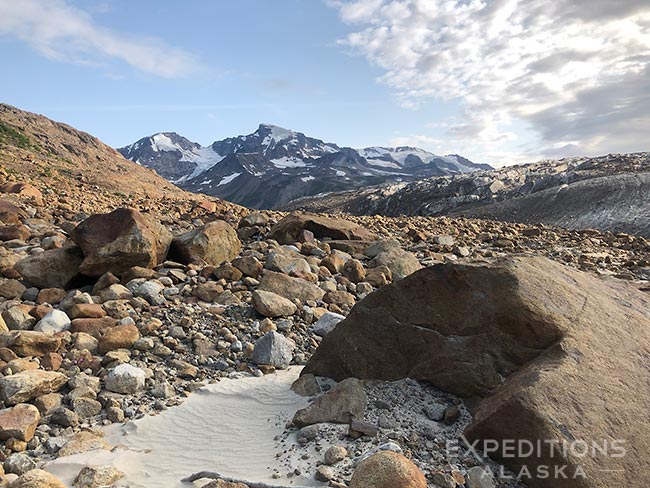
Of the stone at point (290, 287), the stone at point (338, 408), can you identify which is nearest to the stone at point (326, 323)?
the stone at point (290, 287)

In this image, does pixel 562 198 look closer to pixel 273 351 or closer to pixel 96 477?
pixel 273 351

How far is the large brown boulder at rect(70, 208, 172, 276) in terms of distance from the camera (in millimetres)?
9352

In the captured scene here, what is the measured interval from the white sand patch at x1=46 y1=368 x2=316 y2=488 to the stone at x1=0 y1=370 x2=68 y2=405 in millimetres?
1079

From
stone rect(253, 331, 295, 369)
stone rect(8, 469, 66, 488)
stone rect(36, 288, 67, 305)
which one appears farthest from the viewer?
stone rect(36, 288, 67, 305)

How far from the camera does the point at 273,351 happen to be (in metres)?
7.12

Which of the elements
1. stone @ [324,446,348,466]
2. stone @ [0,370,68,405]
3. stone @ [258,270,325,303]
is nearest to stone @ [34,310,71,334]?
stone @ [0,370,68,405]

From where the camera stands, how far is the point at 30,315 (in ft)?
25.0

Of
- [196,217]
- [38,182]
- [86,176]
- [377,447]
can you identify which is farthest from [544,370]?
[86,176]

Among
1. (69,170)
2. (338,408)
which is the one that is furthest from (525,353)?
(69,170)

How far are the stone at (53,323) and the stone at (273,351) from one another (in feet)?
10.2

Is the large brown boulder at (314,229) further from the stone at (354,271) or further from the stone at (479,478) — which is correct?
the stone at (479,478)

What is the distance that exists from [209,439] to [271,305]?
3.47 m

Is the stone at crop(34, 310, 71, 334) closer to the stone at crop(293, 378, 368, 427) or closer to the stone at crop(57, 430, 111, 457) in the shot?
the stone at crop(57, 430, 111, 457)

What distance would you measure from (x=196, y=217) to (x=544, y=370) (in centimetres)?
1473
